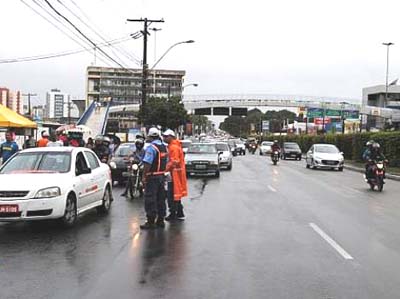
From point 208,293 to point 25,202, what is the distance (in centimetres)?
464

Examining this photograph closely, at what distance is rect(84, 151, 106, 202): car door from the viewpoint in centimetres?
1232

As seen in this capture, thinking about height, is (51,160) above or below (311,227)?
above

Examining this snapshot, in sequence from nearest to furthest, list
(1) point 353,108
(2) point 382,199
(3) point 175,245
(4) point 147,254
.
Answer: (4) point 147,254 → (3) point 175,245 → (2) point 382,199 → (1) point 353,108

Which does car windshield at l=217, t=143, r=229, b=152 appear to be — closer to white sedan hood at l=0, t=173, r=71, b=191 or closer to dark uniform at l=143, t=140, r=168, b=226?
dark uniform at l=143, t=140, r=168, b=226

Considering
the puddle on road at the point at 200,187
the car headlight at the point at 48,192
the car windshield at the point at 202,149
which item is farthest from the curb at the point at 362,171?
the car headlight at the point at 48,192

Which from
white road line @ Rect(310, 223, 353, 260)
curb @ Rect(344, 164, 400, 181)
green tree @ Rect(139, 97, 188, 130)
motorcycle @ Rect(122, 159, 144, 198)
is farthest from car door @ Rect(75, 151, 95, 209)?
green tree @ Rect(139, 97, 188, 130)

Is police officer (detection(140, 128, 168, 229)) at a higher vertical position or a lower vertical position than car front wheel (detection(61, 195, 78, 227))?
higher

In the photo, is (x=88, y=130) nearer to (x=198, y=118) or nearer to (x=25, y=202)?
(x=25, y=202)

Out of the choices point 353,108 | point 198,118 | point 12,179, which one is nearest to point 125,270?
point 12,179

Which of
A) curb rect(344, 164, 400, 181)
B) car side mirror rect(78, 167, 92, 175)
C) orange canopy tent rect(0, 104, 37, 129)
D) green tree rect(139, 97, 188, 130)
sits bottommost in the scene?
curb rect(344, 164, 400, 181)

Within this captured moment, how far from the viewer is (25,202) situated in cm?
983

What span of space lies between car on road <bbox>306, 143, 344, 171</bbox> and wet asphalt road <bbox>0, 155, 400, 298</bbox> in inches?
778

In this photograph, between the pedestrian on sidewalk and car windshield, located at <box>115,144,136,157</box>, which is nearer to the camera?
the pedestrian on sidewalk

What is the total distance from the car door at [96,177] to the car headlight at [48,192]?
75.6 inches
